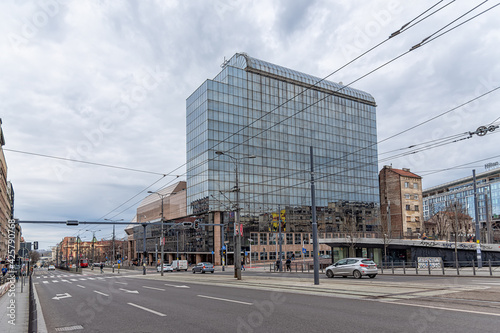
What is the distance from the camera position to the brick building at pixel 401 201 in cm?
9377

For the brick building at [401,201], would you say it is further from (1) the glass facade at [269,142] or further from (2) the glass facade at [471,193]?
(2) the glass facade at [471,193]

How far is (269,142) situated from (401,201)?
38010 millimetres

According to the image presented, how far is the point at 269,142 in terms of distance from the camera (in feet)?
266

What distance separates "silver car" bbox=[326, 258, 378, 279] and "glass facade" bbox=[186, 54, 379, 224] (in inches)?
1540

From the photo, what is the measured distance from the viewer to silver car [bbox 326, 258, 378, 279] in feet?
85.7

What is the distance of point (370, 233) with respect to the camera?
93562 mm

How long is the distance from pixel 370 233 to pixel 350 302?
85.5 meters

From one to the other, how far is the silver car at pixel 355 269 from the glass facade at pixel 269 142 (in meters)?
39.1

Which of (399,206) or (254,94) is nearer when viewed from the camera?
(254,94)

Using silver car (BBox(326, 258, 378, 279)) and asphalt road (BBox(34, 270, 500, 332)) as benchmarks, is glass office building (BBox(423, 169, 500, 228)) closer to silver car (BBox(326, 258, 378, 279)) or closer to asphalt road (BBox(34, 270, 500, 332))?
silver car (BBox(326, 258, 378, 279))

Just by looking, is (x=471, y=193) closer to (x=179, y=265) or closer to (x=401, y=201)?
(x=401, y=201)

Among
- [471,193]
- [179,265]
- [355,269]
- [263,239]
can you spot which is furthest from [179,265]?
[471,193]

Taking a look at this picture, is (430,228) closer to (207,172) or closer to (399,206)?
(399,206)

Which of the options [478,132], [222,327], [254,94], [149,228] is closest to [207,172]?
[254,94]
